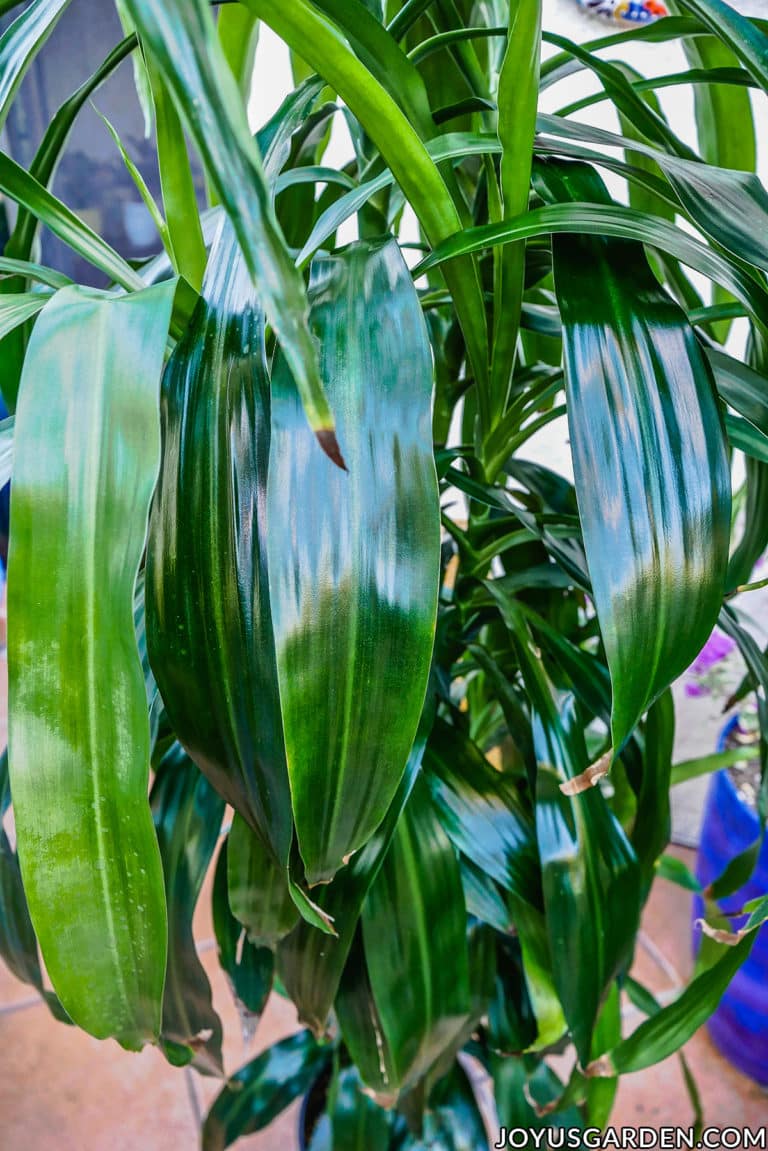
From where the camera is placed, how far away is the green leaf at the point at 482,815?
0.48m

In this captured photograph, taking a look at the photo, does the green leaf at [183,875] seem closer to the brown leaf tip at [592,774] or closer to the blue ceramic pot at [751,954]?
the brown leaf tip at [592,774]

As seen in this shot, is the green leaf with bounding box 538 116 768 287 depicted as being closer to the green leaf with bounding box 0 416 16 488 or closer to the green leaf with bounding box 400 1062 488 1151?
the green leaf with bounding box 0 416 16 488

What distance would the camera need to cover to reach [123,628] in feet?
0.77

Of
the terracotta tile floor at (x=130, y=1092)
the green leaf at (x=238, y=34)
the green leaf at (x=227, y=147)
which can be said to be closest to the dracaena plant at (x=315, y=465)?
the green leaf at (x=227, y=147)

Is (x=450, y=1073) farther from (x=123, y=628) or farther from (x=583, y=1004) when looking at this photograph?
(x=123, y=628)

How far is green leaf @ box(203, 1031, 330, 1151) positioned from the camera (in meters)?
0.73

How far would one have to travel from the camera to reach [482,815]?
0.49 m

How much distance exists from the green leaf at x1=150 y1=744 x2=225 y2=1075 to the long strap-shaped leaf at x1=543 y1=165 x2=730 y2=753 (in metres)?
0.31

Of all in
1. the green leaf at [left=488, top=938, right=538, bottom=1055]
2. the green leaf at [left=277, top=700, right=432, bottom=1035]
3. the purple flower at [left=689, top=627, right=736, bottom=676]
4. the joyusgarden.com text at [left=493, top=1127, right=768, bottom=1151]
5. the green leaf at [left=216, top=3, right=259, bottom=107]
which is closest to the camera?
the green leaf at [left=277, top=700, right=432, bottom=1035]

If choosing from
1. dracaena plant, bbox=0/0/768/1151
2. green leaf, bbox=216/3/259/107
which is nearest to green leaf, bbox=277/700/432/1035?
dracaena plant, bbox=0/0/768/1151

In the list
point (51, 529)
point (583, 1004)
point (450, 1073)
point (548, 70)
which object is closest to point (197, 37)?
point (51, 529)

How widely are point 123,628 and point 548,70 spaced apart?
42 cm

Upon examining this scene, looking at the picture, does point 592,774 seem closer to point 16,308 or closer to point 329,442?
point 329,442

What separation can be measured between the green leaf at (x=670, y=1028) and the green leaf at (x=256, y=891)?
0.22 meters
